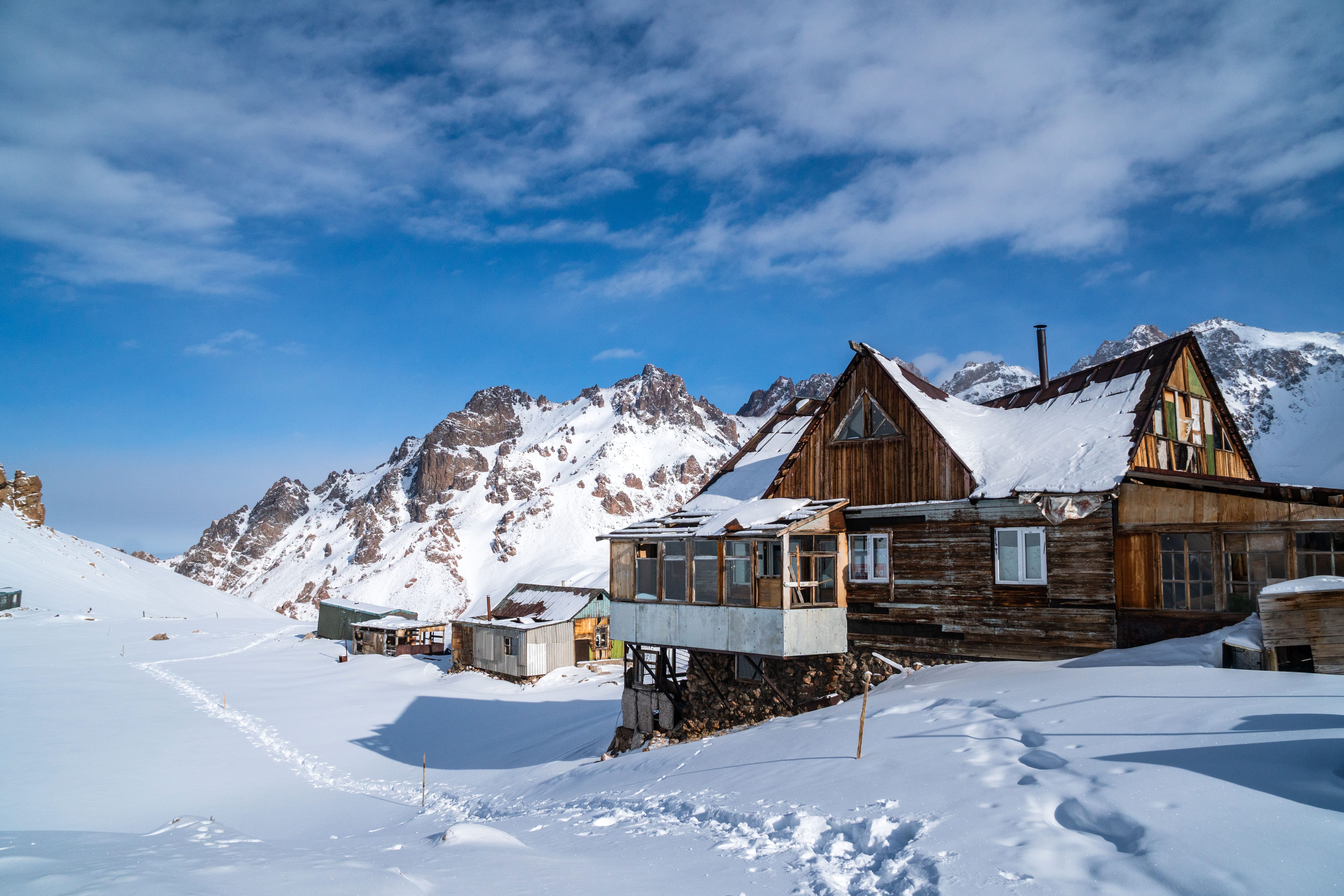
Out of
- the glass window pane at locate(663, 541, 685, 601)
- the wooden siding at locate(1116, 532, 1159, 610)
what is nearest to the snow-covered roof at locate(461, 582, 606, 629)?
the glass window pane at locate(663, 541, 685, 601)

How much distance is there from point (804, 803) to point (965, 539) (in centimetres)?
950

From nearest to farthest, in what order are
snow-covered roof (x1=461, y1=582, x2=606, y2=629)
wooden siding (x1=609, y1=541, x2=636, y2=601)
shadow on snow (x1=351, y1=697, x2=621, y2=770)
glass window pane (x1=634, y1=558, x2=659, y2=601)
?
glass window pane (x1=634, y1=558, x2=659, y2=601), wooden siding (x1=609, y1=541, x2=636, y2=601), shadow on snow (x1=351, y1=697, x2=621, y2=770), snow-covered roof (x1=461, y1=582, x2=606, y2=629)

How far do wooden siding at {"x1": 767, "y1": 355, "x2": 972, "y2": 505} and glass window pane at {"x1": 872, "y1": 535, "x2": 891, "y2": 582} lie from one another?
95 centimetres

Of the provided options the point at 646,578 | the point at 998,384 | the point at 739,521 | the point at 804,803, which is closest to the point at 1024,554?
the point at 739,521

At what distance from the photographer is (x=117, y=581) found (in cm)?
7925

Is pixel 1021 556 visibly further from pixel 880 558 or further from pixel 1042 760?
pixel 1042 760

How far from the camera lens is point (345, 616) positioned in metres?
64.4

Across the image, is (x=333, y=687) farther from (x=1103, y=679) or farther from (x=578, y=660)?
(x=1103, y=679)

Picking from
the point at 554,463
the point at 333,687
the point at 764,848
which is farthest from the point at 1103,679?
the point at 554,463

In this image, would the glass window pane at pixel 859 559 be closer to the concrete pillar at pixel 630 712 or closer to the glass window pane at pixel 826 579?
the glass window pane at pixel 826 579

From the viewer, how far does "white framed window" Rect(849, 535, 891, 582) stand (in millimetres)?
18703

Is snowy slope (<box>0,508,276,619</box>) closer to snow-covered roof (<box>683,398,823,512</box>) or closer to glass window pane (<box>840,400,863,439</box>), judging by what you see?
snow-covered roof (<box>683,398,823,512</box>)

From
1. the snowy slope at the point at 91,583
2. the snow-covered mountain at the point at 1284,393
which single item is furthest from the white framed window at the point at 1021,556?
the snow-covered mountain at the point at 1284,393

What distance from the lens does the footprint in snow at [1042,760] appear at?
8.89 m
